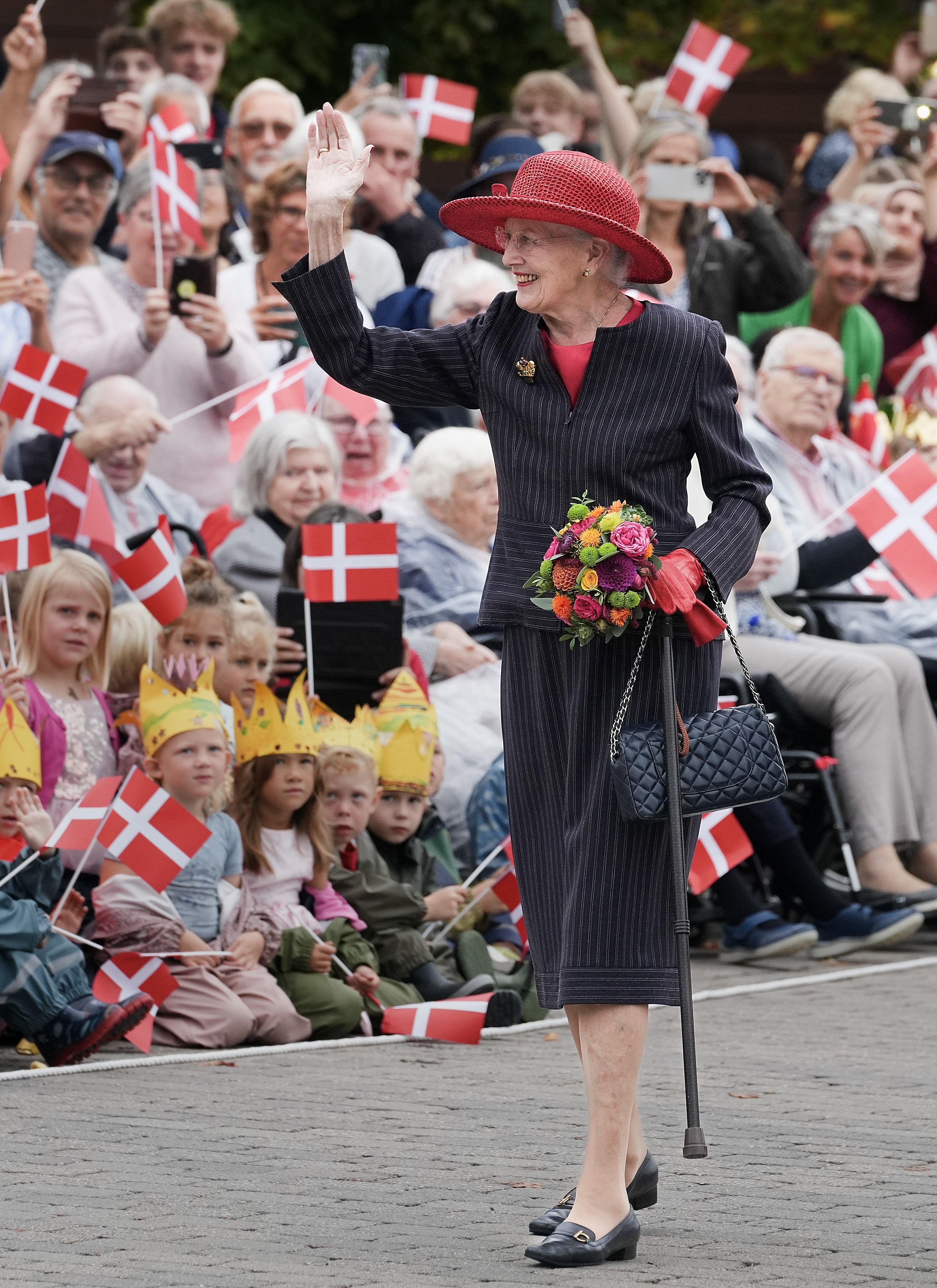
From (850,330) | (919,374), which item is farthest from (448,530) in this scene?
(919,374)

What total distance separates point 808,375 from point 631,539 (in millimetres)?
5921

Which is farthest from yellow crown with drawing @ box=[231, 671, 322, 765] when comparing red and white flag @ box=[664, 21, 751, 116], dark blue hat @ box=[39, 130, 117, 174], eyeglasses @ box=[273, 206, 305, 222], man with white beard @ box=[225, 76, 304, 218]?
red and white flag @ box=[664, 21, 751, 116]

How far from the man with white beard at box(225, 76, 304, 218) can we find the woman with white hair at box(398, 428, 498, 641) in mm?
2635

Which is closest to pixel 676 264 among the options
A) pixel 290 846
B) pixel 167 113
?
pixel 167 113

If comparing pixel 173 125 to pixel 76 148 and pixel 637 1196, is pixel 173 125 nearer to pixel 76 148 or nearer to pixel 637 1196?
pixel 76 148

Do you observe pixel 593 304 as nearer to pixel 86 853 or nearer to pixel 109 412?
pixel 86 853

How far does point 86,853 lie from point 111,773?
0.49 m

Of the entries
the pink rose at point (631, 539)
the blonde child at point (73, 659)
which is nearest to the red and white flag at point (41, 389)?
the blonde child at point (73, 659)

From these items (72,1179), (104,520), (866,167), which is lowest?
(72,1179)

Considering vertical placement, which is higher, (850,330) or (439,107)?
(439,107)

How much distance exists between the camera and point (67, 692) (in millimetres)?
7102

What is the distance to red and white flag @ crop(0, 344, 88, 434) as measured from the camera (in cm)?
769

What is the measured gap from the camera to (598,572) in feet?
14.0

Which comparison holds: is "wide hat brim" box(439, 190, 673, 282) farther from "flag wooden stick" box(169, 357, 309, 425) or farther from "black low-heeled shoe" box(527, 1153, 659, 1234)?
"flag wooden stick" box(169, 357, 309, 425)
